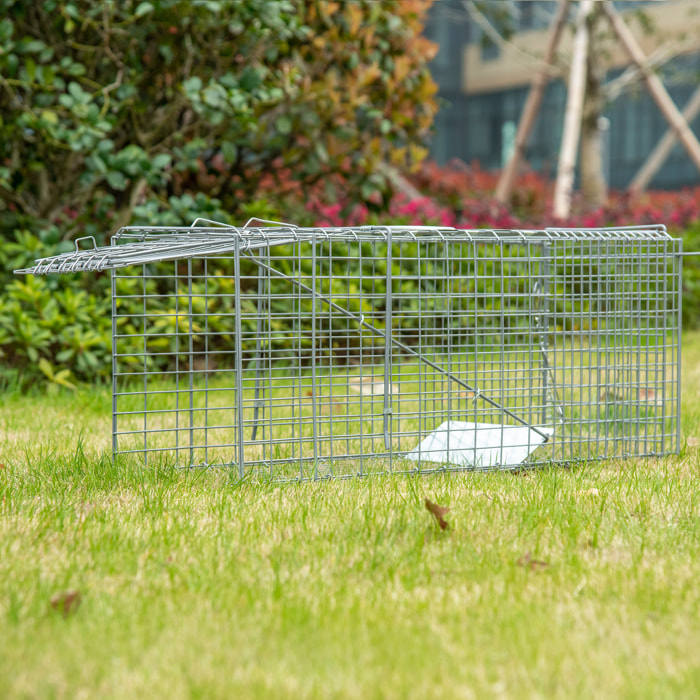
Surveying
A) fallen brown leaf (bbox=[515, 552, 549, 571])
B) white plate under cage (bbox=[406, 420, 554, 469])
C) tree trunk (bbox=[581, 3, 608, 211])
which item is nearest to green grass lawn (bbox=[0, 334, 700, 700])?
fallen brown leaf (bbox=[515, 552, 549, 571])

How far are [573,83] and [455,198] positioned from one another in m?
2.54

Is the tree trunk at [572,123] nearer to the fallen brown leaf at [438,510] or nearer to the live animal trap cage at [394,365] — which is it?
the live animal trap cage at [394,365]

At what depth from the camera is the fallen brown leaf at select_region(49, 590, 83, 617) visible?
7.80 ft

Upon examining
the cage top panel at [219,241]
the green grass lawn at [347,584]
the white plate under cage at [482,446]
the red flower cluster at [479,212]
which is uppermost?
the red flower cluster at [479,212]

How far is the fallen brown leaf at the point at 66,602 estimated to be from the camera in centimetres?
238

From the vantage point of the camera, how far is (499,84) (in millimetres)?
28625

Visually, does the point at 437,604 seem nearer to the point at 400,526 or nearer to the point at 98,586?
the point at 400,526

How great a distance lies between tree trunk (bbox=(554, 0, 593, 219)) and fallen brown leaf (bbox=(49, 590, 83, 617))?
9005mm

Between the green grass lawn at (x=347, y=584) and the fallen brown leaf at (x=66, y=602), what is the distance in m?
0.02

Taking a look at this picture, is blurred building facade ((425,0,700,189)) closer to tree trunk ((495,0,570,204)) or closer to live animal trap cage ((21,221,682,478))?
tree trunk ((495,0,570,204))

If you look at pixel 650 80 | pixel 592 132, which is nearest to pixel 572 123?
pixel 592 132

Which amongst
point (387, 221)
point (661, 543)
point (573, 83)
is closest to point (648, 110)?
point (573, 83)

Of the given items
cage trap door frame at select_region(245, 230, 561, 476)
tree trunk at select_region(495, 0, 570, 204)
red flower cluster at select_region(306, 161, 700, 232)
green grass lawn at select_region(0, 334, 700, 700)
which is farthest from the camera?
tree trunk at select_region(495, 0, 570, 204)

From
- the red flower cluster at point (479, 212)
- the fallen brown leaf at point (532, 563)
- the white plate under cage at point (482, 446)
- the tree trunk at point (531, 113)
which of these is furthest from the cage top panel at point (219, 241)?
the tree trunk at point (531, 113)
